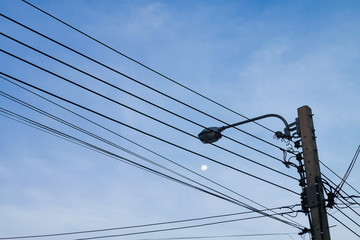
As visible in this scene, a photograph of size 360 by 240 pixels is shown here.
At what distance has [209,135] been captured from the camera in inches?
401

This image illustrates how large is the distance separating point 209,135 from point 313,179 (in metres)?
2.85

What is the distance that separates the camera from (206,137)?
10195 mm

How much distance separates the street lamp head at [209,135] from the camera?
1017 cm

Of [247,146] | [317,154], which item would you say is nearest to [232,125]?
[247,146]

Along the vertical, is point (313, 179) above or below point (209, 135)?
below

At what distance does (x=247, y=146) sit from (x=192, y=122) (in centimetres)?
185

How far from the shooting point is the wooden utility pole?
30.9ft

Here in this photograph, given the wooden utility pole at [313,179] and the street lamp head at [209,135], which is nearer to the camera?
the wooden utility pole at [313,179]

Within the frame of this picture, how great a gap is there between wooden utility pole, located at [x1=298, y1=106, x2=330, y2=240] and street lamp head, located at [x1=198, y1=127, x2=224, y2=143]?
235cm

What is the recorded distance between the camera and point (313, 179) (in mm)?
10055

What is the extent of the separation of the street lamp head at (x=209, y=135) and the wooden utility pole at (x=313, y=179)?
235 centimetres

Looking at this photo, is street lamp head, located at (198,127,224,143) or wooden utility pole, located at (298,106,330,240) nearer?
wooden utility pole, located at (298,106,330,240)

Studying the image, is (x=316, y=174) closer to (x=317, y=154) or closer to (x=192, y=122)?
(x=317, y=154)

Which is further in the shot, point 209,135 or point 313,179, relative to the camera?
point 209,135
